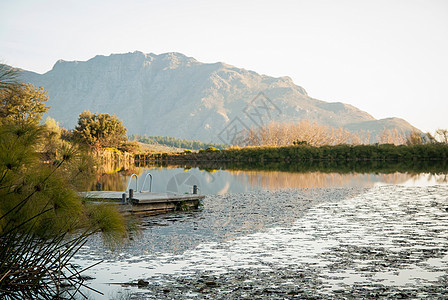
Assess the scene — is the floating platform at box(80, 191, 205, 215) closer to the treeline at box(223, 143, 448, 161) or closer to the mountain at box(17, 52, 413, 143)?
the treeline at box(223, 143, 448, 161)

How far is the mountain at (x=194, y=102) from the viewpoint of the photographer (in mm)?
138625

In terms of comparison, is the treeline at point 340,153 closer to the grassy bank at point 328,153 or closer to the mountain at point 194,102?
the grassy bank at point 328,153

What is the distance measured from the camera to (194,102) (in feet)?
518

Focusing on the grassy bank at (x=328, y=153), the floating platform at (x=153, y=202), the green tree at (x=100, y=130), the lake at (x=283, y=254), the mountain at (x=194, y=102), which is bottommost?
the lake at (x=283, y=254)

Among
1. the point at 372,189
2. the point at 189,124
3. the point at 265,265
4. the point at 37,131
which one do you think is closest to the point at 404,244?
the point at 265,265

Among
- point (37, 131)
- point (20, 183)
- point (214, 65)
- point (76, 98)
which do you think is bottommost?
point (20, 183)

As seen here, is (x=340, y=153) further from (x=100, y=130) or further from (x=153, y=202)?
(x=153, y=202)

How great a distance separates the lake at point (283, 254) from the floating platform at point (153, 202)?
580 millimetres

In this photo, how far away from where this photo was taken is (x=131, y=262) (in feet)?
20.6

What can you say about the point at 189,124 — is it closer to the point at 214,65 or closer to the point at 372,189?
the point at 214,65

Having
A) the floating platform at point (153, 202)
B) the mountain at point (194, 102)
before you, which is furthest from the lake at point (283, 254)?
the mountain at point (194, 102)

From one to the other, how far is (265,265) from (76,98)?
→ 19359 cm

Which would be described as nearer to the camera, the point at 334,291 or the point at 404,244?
the point at 334,291

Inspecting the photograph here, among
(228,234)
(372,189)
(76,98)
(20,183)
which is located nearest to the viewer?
(20,183)
